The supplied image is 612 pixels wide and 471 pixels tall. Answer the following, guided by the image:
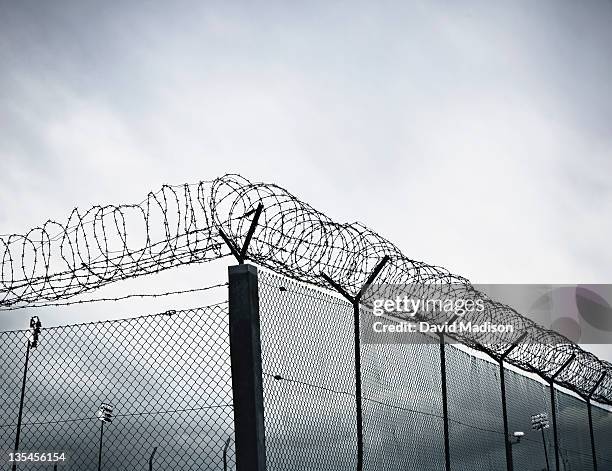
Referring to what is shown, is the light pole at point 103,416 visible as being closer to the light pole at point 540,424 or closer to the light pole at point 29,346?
the light pole at point 29,346

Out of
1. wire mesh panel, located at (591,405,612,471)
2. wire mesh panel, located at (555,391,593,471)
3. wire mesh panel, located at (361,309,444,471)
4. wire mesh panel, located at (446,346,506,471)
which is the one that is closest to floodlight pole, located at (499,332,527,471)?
wire mesh panel, located at (446,346,506,471)

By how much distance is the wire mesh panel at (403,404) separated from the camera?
19.3 feet

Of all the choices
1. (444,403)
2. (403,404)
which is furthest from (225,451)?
(444,403)

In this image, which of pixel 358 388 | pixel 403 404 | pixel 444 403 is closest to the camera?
pixel 358 388

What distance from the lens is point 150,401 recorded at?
15.2ft

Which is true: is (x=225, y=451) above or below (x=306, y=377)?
below

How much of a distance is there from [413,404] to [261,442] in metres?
3.14

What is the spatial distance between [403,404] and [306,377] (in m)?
1.93

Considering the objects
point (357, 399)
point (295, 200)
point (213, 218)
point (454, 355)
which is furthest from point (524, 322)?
point (213, 218)

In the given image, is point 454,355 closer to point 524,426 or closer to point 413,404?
point 413,404

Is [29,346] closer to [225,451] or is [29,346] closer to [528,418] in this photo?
[225,451]

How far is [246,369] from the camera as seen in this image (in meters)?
4.12

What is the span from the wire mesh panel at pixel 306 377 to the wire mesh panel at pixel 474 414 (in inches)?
101

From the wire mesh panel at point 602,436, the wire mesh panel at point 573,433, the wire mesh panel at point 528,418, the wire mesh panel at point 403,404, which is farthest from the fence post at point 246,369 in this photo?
the wire mesh panel at point 602,436
